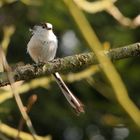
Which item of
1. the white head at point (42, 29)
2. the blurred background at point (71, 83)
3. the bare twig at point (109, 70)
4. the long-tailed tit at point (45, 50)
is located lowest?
the blurred background at point (71, 83)

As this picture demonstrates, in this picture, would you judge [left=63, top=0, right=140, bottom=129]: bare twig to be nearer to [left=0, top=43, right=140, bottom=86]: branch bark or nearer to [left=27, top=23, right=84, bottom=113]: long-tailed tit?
[left=0, top=43, right=140, bottom=86]: branch bark

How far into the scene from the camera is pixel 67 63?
2.53 meters

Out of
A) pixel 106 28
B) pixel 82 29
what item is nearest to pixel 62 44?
pixel 106 28

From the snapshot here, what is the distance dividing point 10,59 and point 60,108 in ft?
2.49

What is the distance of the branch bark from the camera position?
98.5 inches

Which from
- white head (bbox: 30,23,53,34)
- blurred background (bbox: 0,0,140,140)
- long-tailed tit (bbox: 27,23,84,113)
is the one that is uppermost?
white head (bbox: 30,23,53,34)

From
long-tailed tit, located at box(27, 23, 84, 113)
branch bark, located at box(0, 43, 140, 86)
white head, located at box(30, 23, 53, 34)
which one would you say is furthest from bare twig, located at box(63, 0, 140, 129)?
white head, located at box(30, 23, 53, 34)

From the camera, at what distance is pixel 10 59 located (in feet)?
21.3

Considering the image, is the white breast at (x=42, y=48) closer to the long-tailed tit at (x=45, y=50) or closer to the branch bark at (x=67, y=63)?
the long-tailed tit at (x=45, y=50)

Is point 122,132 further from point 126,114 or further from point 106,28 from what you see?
point 126,114

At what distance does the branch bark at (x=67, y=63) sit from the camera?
250 cm

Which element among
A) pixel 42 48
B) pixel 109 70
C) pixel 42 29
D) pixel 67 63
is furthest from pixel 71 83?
pixel 109 70

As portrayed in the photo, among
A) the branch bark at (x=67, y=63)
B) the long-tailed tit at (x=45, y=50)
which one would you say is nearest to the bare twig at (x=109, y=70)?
the branch bark at (x=67, y=63)

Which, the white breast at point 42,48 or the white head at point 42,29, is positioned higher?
the white head at point 42,29
